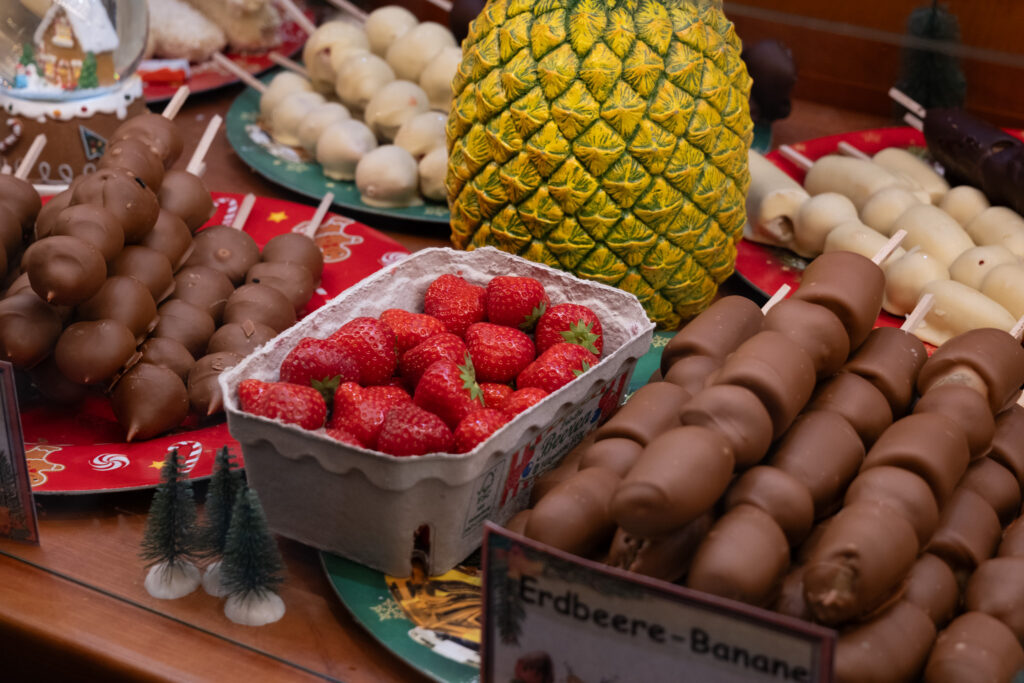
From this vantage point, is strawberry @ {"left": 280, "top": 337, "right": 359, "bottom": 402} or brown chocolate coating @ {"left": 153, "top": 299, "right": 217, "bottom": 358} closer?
strawberry @ {"left": 280, "top": 337, "right": 359, "bottom": 402}

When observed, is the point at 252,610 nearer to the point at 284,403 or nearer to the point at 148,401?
the point at 284,403

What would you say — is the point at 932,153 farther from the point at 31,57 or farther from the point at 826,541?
the point at 31,57

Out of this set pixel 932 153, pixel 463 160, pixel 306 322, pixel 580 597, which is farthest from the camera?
pixel 932 153

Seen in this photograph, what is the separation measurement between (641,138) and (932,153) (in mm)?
860

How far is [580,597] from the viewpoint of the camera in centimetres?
75

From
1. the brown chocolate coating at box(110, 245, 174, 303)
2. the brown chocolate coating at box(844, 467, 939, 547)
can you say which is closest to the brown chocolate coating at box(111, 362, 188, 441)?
the brown chocolate coating at box(110, 245, 174, 303)

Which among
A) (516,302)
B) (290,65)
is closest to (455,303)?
(516,302)

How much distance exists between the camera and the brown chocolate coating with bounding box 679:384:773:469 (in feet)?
2.75

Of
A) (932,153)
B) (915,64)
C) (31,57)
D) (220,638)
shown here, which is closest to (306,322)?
(220,638)

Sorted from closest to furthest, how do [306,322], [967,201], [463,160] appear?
[306,322], [463,160], [967,201]

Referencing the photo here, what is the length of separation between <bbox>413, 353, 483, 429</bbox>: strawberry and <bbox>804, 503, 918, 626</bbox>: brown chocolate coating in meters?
0.38

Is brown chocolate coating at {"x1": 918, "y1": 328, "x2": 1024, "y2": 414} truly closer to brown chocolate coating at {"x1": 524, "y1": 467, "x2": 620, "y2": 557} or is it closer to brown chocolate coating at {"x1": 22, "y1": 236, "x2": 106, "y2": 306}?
brown chocolate coating at {"x1": 524, "y1": 467, "x2": 620, "y2": 557}

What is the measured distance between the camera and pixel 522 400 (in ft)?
3.39

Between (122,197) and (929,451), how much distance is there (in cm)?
97
